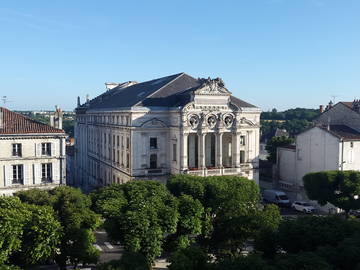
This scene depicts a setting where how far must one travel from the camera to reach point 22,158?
Result: 46.5m

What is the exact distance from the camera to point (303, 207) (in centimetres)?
5678

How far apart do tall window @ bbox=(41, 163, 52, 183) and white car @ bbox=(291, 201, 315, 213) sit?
35.1m

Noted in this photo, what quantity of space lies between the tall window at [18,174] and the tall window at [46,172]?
7.69 ft

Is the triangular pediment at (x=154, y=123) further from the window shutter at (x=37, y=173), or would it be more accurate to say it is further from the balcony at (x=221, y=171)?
the window shutter at (x=37, y=173)

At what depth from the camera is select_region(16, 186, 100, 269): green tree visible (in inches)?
1126

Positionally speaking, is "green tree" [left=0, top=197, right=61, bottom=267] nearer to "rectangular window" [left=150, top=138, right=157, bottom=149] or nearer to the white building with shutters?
the white building with shutters

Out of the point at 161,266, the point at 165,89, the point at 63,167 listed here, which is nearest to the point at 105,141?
the point at 165,89

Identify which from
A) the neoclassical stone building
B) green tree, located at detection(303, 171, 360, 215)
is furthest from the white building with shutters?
green tree, located at detection(303, 171, 360, 215)

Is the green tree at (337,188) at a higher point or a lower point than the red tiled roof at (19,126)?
lower

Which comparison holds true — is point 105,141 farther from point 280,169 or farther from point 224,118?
point 280,169

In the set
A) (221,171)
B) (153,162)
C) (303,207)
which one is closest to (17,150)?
(153,162)

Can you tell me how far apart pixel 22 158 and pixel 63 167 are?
16.1 feet

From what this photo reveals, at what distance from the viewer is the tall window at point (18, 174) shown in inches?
1829

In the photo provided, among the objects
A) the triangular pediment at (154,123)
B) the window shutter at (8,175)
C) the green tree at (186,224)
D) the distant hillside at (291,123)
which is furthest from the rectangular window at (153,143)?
the distant hillside at (291,123)
